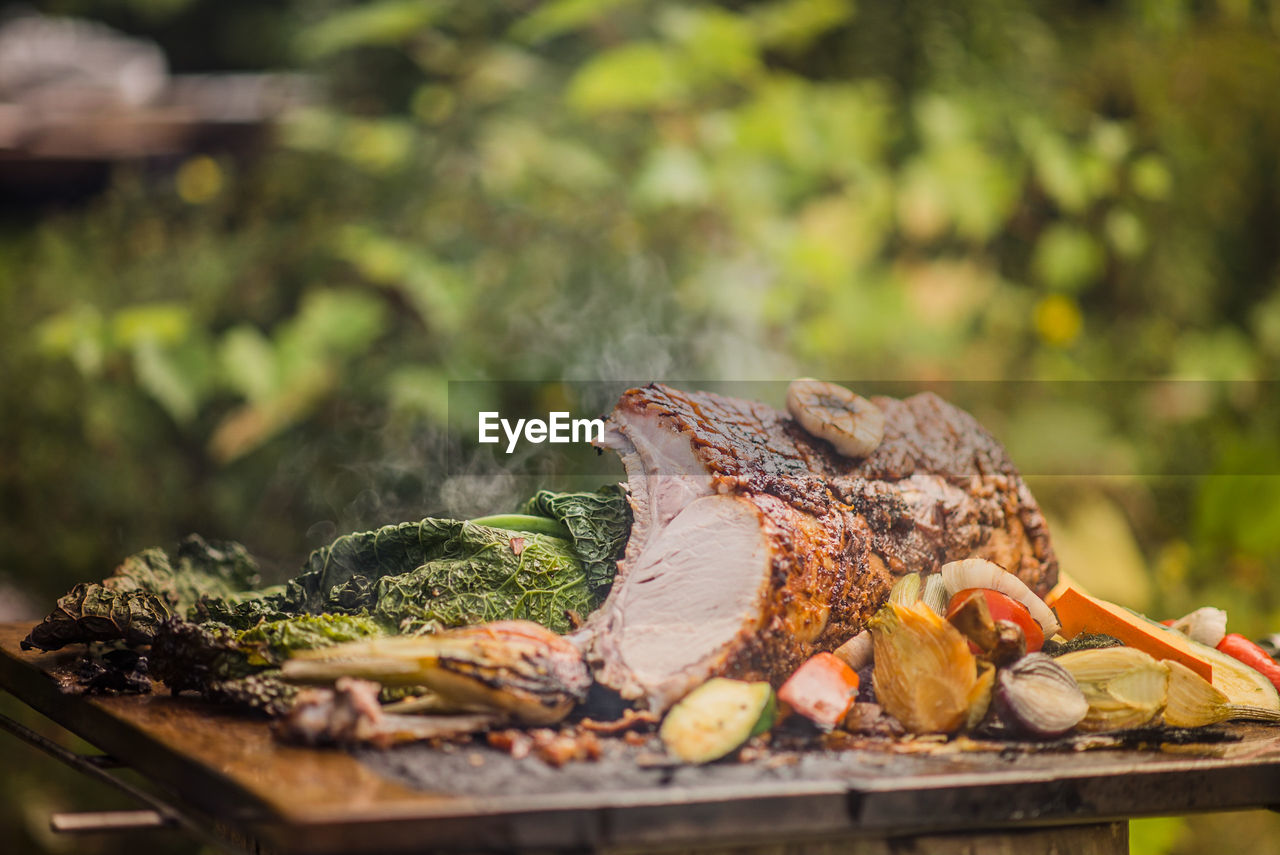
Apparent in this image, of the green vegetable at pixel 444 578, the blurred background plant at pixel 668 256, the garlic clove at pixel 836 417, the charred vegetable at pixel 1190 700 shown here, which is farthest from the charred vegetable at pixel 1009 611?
the blurred background plant at pixel 668 256

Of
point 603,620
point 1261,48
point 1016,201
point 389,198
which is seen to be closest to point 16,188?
point 389,198

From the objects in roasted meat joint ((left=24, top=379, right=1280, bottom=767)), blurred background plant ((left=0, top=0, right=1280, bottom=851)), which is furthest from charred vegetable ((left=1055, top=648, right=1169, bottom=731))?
blurred background plant ((left=0, top=0, right=1280, bottom=851))

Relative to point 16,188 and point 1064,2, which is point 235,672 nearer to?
point 16,188

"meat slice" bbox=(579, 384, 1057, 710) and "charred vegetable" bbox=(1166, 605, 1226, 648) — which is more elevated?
"meat slice" bbox=(579, 384, 1057, 710)

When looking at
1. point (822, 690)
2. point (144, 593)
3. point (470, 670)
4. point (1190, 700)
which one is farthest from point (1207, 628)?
point (144, 593)

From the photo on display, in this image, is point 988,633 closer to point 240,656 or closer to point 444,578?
point 444,578

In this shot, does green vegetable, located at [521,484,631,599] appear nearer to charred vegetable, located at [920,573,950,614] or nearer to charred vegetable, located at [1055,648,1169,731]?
charred vegetable, located at [920,573,950,614]

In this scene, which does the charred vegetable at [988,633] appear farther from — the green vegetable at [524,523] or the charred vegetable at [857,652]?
the green vegetable at [524,523]

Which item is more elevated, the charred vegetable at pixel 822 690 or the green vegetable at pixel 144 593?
the green vegetable at pixel 144 593
